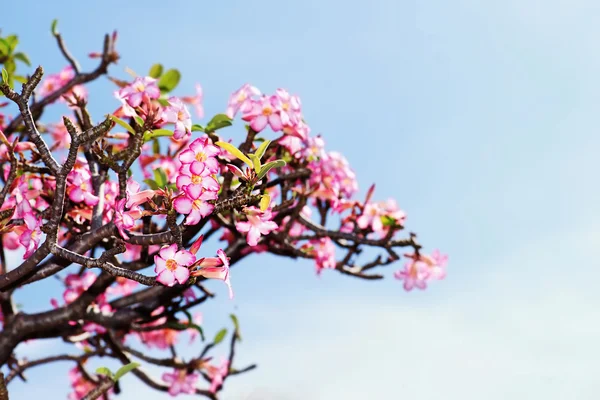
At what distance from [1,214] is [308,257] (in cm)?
266

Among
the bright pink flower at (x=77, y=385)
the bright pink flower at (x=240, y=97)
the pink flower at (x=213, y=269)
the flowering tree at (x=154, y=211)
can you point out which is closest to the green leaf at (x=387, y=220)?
the flowering tree at (x=154, y=211)

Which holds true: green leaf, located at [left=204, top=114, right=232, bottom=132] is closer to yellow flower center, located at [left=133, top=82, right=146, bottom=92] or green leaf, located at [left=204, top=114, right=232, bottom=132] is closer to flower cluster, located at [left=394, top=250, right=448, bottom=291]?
yellow flower center, located at [left=133, top=82, right=146, bottom=92]

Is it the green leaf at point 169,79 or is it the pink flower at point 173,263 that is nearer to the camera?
the pink flower at point 173,263

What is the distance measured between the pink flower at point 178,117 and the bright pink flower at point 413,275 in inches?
118

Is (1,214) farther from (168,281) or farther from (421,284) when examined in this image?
(421,284)

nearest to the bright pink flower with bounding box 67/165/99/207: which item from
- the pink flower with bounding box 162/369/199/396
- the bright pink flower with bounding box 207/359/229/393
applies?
the pink flower with bounding box 162/369/199/396

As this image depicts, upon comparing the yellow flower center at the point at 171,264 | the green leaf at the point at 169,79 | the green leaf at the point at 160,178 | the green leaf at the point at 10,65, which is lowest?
the yellow flower center at the point at 171,264

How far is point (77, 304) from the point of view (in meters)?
5.38

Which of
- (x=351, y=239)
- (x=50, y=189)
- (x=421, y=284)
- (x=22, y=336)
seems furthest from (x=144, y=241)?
(x=421, y=284)

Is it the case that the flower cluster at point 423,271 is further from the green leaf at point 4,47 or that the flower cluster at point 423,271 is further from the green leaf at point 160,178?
the green leaf at point 4,47

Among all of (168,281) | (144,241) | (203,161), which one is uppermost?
(203,161)

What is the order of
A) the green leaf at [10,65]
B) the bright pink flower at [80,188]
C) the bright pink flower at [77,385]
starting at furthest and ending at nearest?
the bright pink flower at [77,385], the green leaf at [10,65], the bright pink flower at [80,188]

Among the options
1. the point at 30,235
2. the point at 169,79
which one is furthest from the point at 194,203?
the point at 169,79

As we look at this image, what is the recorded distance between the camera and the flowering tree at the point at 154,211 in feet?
10.1
